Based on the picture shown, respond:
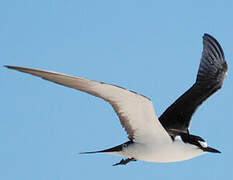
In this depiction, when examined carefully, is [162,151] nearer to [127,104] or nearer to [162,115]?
[127,104]

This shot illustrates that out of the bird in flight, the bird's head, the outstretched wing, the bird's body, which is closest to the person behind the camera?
the outstretched wing

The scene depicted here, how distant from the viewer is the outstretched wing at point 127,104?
20.9 feet

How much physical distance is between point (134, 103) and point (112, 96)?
0.41 meters

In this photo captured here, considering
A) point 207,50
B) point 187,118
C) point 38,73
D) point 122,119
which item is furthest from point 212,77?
point 38,73

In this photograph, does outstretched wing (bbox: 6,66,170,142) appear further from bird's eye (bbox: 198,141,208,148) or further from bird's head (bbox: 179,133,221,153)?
bird's eye (bbox: 198,141,208,148)

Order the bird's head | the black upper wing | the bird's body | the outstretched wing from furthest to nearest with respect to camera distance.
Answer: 1. the black upper wing
2. the bird's head
3. the bird's body
4. the outstretched wing

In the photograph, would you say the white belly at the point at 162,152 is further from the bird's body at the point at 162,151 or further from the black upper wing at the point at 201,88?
the black upper wing at the point at 201,88

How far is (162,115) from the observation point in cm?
1089

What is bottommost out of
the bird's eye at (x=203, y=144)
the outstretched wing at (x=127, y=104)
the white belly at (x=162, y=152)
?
the white belly at (x=162, y=152)

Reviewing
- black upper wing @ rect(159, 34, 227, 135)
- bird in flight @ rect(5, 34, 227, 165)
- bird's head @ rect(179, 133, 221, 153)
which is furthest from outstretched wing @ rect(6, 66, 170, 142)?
black upper wing @ rect(159, 34, 227, 135)

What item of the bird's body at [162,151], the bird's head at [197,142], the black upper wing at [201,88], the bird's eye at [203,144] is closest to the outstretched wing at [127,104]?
the bird's body at [162,151]

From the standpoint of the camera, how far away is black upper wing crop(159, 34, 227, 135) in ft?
34.4

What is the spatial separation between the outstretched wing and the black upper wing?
1.65m

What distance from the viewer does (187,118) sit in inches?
412
